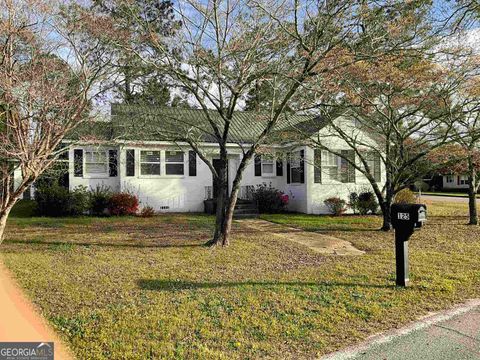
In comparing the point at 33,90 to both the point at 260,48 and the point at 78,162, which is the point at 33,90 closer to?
the point at 260,48

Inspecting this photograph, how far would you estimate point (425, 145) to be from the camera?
479 inches

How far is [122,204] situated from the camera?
50.8ft

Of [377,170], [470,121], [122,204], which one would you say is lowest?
[122,204]

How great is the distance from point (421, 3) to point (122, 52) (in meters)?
6.21

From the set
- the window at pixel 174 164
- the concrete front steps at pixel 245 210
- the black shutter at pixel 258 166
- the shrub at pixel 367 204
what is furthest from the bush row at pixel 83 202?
the shrub at pixel 367 204

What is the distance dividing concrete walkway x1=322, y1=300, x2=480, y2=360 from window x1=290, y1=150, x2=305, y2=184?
12619 mm

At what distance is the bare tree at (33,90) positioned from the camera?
7309 mm

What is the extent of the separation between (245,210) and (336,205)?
12.6 ft

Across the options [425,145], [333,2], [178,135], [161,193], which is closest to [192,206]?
[161,193]

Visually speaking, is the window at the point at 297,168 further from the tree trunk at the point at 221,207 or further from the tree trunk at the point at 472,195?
the tree trunk at the point at 221,207

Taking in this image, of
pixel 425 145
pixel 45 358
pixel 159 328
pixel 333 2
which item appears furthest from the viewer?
pixel 425 145

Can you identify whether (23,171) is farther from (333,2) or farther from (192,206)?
(192,206)

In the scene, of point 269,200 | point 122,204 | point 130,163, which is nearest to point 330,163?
point 269,200

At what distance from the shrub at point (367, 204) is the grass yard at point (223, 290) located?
6.16m
